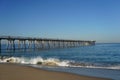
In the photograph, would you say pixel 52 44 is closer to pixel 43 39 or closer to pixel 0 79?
pixel 43 39

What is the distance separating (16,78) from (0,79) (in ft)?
2.39

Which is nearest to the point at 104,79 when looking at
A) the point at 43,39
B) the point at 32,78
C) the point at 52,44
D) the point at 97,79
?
the point at 97,79

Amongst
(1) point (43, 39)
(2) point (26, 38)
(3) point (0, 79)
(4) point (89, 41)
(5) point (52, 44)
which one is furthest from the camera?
(4) point (89, 41)

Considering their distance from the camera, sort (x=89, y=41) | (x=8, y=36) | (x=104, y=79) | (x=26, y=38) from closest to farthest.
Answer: (x=104, y=79)
(x=8, y=36)
(x=26, y=38)
(x=89, y=41)

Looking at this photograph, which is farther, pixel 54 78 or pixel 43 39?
pixel 43 39

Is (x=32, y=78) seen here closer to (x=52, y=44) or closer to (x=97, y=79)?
(x=97, y=79)

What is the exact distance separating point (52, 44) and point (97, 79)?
2569 inches

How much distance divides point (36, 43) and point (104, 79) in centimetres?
5424

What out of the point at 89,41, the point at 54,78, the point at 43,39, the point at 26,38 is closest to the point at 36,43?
the point at 43,39

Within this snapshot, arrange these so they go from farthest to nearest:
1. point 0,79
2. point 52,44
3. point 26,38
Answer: point 52,44 < point 26,38 < point 0,79

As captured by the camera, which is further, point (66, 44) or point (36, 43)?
point (66, 44)

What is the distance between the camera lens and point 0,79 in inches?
384

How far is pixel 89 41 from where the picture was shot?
101812 millimetres

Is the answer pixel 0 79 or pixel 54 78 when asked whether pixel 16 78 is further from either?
pixel 54 78
